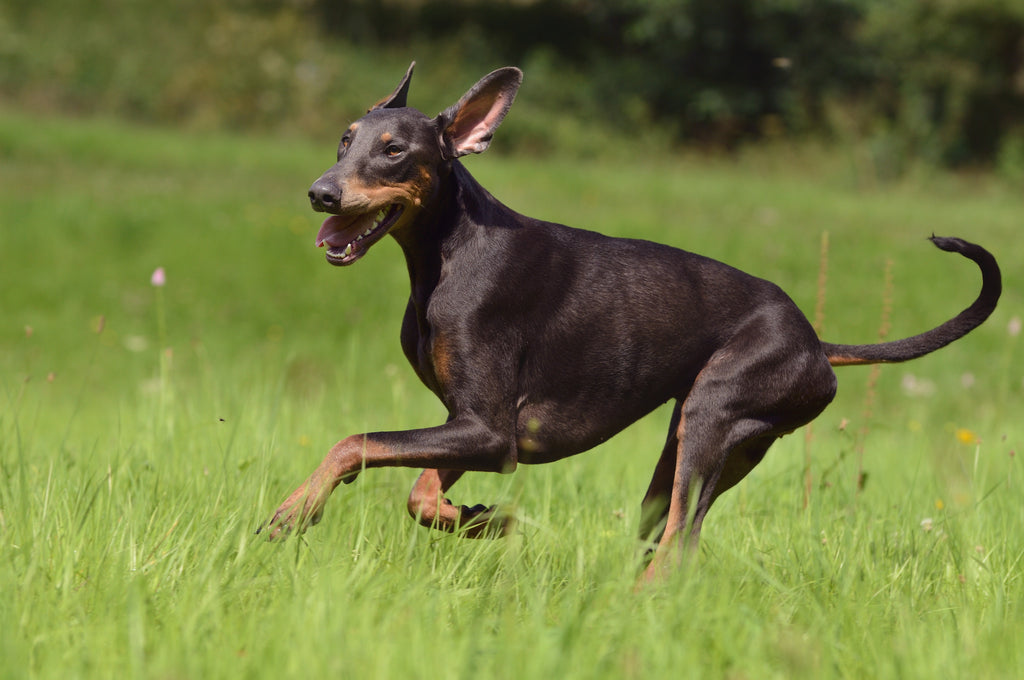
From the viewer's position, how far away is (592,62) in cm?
2353

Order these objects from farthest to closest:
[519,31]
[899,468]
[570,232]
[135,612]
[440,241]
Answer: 1. [519,31]
2. [899,468]
3. [570,232]
4. [440,241]
5. [135,612]

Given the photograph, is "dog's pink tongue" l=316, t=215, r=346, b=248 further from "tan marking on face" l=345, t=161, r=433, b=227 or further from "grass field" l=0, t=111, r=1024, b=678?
"grass field" l=0, t=111, r=1024, b=678

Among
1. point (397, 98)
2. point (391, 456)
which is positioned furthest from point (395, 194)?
point (391, 456)

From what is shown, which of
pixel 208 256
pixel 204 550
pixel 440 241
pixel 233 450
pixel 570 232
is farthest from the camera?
pixel 208 256

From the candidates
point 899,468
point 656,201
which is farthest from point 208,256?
point 899,468

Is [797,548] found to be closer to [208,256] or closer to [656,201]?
[208,256]

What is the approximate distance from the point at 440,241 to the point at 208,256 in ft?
26.1

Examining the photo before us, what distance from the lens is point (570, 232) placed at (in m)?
3.67

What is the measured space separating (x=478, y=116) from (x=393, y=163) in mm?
377

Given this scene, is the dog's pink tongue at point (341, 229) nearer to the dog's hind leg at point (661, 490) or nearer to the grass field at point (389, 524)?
the grass field at point (389, 524)

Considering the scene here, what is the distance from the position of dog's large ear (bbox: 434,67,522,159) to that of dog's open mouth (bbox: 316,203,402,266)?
291 mm

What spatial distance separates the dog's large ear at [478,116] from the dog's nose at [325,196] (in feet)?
1.51

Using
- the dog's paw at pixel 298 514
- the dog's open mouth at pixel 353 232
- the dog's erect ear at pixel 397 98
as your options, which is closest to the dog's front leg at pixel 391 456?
the dog's paw at pixel 298 514

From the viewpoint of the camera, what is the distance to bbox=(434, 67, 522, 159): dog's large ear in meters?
3.37
